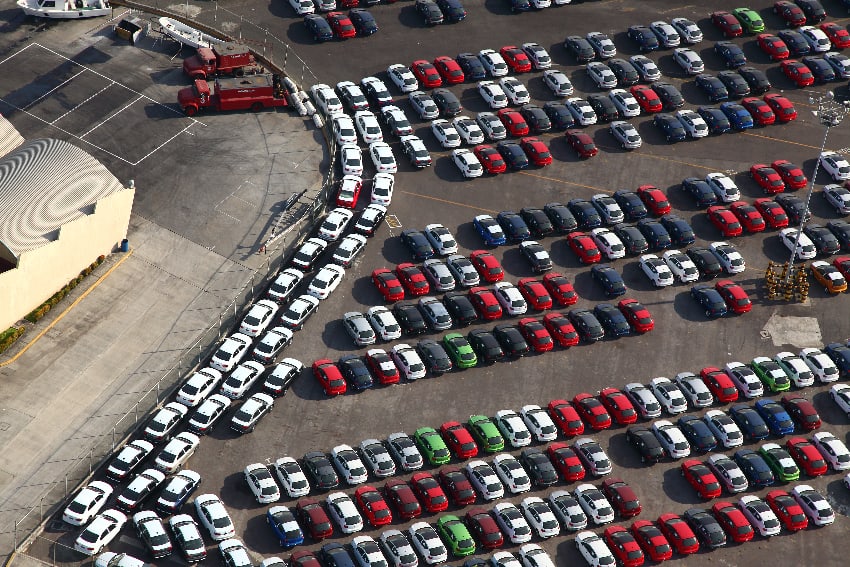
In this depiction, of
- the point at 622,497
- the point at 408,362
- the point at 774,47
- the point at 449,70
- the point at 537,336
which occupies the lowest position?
the point at 622,497

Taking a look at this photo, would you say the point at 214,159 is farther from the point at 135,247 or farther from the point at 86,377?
the point at 86,377

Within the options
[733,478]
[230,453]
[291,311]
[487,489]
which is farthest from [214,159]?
[733,478]

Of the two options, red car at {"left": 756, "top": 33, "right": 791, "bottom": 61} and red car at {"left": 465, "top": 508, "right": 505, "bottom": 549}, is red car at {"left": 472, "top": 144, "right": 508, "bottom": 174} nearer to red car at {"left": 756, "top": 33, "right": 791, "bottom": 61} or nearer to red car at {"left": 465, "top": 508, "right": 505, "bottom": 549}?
red car at {"left": 756, "top": 33, "right": 791, "bottom": 61}

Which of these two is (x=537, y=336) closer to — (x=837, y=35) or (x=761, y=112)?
(x=761, y=112)

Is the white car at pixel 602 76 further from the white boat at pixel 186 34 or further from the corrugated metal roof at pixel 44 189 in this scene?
the corrugated metal roof at pixel 44 189

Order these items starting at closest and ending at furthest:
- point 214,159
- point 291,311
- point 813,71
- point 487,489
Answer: point 487,489 < point 291,311 < point 214,159 < point 813,71

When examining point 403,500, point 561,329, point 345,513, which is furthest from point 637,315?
point 345,513

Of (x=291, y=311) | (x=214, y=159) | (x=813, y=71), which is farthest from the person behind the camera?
(x=813, y=71)

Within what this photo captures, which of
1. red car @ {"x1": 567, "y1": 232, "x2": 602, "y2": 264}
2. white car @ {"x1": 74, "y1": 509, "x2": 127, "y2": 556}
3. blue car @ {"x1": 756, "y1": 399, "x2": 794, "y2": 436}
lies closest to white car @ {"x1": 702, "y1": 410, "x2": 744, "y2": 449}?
blue car @ {"x1": 756, "y1": 399, "x2": 794, "y2": 436}
